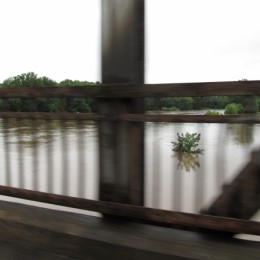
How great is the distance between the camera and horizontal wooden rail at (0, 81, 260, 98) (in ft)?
7.09

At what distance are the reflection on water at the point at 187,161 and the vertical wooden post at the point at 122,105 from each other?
0.29m

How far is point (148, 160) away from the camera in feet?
8.78

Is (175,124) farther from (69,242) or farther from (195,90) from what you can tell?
(69,242)

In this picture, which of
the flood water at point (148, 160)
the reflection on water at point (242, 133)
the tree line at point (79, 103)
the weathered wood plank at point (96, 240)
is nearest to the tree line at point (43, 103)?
the tree line at point (79, 103)

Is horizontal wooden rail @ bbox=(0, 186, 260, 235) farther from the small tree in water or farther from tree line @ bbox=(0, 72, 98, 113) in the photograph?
tree line @ bbox=(0, 72, 98, 113)

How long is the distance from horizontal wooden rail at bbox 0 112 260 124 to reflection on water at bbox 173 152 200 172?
24 cm

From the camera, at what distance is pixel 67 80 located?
3.34m

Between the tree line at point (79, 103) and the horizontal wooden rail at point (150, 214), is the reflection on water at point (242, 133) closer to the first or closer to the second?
the tree line at point (79, 103)

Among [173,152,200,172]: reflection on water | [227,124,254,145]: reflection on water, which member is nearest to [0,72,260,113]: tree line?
[227,124,254,145]: reflection on water

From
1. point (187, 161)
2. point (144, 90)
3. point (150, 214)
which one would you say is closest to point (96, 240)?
point (150, 214)

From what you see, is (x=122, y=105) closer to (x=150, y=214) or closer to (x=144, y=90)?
(x=144, y=90)

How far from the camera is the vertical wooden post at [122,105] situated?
264 centimetres

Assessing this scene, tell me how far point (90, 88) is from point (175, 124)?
0.69 metres

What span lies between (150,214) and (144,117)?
0.67m
